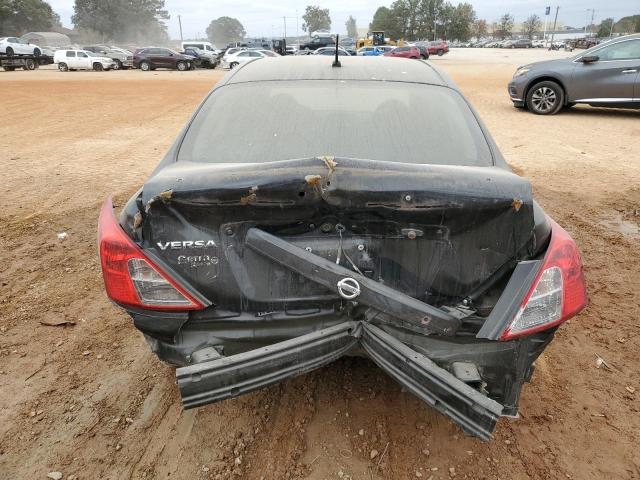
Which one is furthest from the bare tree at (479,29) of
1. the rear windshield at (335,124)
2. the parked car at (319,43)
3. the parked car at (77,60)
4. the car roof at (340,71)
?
the rear windshield at (335,124)

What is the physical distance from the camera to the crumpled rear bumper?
1.90 meters

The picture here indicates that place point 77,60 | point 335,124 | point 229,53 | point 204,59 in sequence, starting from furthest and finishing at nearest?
point 229,53, point 204,59, point 77,60, point 335,124

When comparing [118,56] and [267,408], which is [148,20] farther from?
[267,408]

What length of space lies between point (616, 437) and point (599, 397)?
31 centimetres

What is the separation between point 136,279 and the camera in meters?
2.11

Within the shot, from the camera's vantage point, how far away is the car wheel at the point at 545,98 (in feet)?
37.7

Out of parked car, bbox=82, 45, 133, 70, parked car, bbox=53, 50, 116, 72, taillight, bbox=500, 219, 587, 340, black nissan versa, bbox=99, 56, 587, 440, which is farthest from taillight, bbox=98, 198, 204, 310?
parked car, bbox=82, 45, 133, 70

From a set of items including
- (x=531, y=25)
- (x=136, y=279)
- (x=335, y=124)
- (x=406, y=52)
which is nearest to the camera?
(x=136, y=279)

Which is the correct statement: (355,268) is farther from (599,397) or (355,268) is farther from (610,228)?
(610,228)

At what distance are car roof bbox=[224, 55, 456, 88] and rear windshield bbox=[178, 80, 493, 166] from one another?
86 mm

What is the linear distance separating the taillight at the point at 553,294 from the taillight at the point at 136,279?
4.41ft

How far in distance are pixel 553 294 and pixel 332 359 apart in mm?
967

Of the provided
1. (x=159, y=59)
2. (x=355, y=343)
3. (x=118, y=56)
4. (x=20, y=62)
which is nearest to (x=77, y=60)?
(x=20, y=62)

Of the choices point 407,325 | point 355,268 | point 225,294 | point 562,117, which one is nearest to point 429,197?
point 355,268
